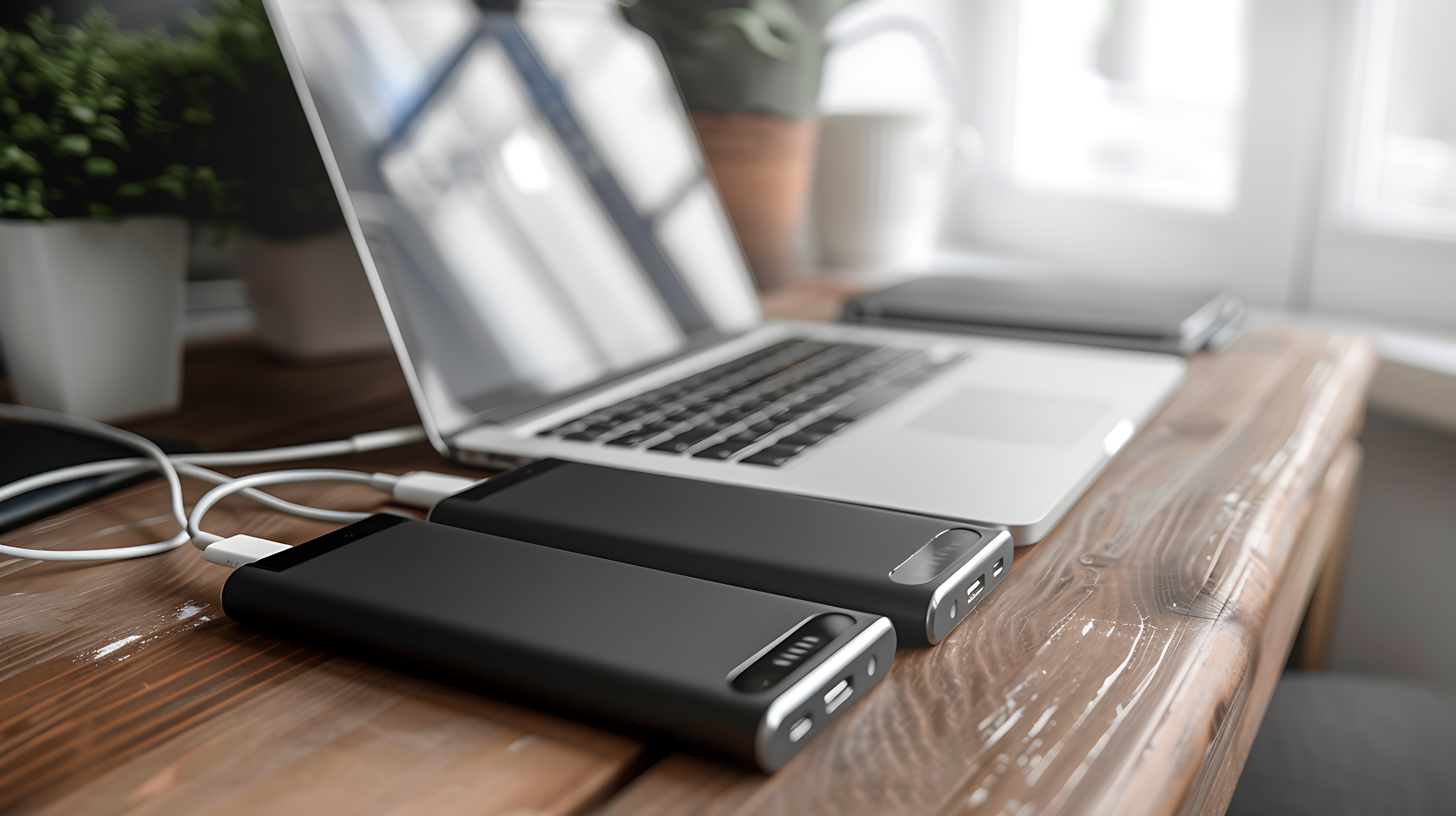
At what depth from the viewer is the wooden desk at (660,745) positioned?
28 cm

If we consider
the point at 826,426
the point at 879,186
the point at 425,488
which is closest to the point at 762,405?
the point at 826,426

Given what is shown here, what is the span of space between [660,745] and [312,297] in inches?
24.7

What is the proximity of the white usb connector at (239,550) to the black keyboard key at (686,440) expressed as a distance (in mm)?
191

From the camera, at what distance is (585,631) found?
0.32 m

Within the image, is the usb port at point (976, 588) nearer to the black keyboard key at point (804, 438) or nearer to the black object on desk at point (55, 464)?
the black keyboard key at point (804, 438)

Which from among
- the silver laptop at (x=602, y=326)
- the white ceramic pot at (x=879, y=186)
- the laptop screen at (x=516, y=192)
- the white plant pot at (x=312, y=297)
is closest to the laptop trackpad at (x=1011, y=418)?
the silver laptop at (x=602, y=326)

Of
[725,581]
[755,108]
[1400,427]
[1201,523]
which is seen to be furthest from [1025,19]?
[725,581]

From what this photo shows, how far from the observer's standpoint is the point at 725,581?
0.39 m

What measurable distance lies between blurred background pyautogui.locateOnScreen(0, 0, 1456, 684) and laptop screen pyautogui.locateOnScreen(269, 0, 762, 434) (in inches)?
7.8

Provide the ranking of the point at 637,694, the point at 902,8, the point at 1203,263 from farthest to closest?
the point at 902,8 < the point at 1203,263 < the point at 637,694

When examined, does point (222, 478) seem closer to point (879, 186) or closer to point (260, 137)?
point (260, 137)

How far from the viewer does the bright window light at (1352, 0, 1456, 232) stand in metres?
1.07

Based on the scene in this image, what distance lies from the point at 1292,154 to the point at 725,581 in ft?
3.67

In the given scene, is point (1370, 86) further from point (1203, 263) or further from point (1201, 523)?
point (1201, 523)
